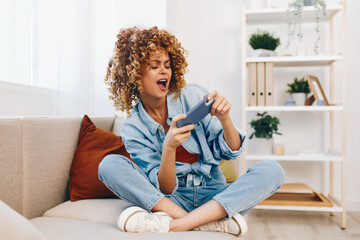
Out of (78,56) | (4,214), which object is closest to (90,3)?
(78,56)

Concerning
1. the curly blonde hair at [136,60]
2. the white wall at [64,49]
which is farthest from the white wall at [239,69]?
the curly blonde hair at [136,60]

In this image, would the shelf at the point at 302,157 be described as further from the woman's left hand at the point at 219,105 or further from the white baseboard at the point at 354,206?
the woman's left hand at the point at 219,105

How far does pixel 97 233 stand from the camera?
42.9 inches

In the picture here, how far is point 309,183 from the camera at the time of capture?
2641 mm

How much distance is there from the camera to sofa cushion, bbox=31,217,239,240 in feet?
3.37

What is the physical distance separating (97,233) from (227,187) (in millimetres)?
473

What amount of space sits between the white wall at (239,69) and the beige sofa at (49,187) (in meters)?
1.42

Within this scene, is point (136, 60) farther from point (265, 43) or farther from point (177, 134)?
point (265, 43)

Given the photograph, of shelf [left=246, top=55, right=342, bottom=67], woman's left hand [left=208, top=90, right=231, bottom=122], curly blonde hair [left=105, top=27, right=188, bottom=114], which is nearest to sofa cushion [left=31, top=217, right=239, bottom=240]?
woman's left hand [left=208, top=90, right=231, bottom=122]

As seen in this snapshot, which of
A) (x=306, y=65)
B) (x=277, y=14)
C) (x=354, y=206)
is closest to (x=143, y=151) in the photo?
(x=277, y=14)

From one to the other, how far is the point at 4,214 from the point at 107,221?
644 mm

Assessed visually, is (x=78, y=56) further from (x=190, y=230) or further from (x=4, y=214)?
(x=4, y=214)

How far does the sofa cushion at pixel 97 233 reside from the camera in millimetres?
1028

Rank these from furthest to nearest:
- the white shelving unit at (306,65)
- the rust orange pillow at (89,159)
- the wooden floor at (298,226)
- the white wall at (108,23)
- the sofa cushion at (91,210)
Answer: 1. the white wall at (108,23)
2. the white shelving unit at (306,65)
3. the wooden floor at (298,226)
4. the rust orange pillow at (89,159)
5. the sofa cushion at (91,210)
